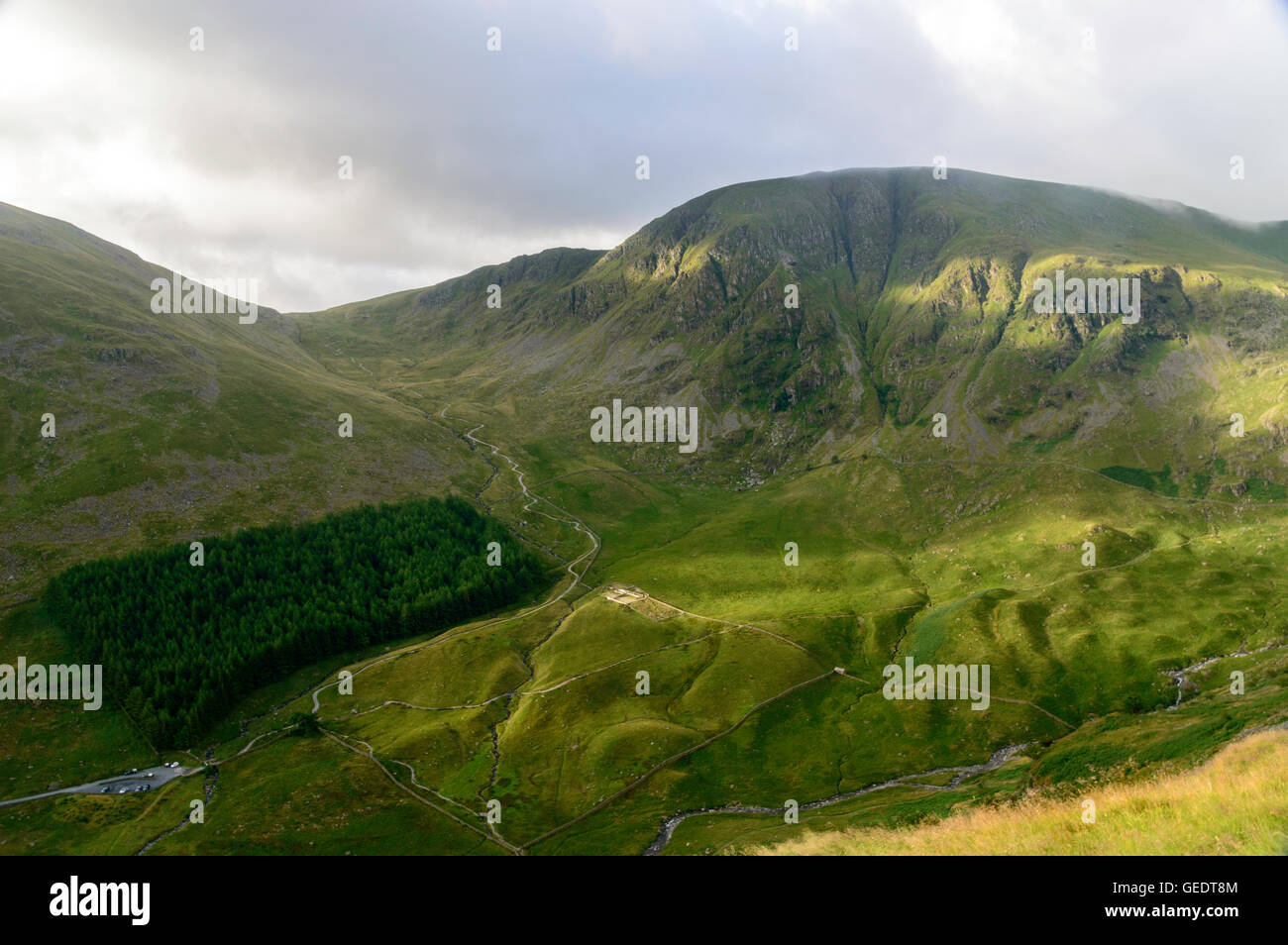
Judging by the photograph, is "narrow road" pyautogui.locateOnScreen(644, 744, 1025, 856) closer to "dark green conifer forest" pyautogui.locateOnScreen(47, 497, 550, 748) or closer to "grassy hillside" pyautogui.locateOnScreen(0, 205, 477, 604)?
"dark green conifer forest" pyautogui.locateOnScreen(47, 497, 550, 748)

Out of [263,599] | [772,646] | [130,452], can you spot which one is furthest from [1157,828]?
[130,452]

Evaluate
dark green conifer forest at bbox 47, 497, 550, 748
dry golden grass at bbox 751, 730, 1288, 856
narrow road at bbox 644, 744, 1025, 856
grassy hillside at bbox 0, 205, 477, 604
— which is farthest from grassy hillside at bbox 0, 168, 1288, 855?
dark green conifer forest at bbox 47, 497, 550, 748

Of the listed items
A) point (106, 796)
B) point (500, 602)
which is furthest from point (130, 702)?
point (500, 602)

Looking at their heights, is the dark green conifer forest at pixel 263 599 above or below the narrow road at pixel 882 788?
above

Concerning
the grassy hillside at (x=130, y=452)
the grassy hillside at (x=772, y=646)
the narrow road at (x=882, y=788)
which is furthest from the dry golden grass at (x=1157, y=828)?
the grassy hillside at (x=130, y=452)

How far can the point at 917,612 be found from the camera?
379 feet

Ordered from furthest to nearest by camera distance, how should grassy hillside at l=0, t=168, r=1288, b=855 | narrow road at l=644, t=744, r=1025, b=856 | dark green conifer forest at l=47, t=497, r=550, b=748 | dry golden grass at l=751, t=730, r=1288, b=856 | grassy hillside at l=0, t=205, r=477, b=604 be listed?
grassy hillside at l=0, t=205, r=477, b=604 → dark green conifer forest at l=47, t=497, r=550, b=748 → grassy hillside at l=0, t=168, r=1288, b=855 → narrow road at l=644, t=744, r=1025, b=856 → dry golden grass at l=751, t=730, r=1288, b=856

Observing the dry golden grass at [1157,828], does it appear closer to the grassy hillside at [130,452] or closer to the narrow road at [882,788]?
the narrow road at [882,788]

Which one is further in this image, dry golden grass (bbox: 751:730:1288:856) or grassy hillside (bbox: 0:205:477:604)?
grassy hillside (bbox: 0:205:477:604)

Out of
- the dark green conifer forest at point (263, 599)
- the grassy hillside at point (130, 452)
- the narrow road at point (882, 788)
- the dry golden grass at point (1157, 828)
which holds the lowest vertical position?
the narrow road at point (882, 788)

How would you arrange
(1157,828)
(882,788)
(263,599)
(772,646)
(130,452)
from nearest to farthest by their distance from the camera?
(1157,828) → (882,788) → (772,646) → (263,599) → (130,452)

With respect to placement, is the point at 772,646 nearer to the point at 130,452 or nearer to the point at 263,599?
the point at 263,599

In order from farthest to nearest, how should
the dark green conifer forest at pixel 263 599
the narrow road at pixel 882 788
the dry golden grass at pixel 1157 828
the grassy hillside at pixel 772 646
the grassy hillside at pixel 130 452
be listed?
the grassy hillside at pixel 130 452 → the dark green conifer forest at pixel 263 599 → the grassy hillside at pixel 772 646 → the narrow road at pixel 882 788 → the dry golden grass at pixel 1157 828
